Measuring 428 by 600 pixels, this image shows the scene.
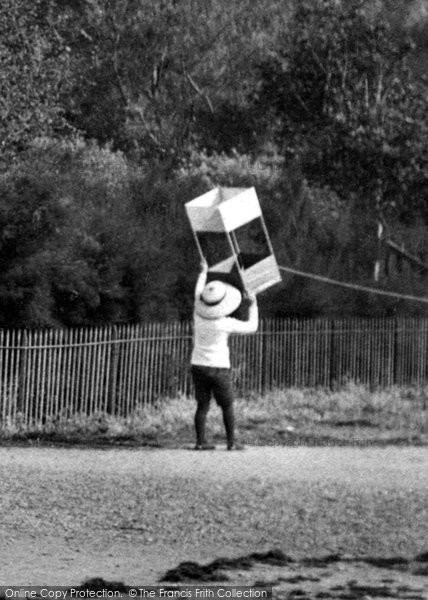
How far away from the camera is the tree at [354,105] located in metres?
28.5

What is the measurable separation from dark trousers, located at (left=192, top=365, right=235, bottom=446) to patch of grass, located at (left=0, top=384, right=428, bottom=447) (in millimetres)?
701

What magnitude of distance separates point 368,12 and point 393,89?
2.75 m

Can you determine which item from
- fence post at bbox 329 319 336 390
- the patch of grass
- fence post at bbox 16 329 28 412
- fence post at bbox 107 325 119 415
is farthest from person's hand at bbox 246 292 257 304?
fence post at bbox 329 319 336 390

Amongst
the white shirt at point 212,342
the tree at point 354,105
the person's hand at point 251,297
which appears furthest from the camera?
the tree at point 354,105

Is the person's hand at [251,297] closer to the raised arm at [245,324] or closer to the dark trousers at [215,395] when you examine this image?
the raised arm at [245,324]

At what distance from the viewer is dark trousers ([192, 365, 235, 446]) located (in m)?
17.5

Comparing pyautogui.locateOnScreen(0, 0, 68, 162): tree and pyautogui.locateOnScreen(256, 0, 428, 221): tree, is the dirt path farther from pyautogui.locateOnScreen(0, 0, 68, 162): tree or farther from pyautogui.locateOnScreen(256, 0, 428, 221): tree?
pyautogui.locateOnScreen(256, 0, 428, 221): tree

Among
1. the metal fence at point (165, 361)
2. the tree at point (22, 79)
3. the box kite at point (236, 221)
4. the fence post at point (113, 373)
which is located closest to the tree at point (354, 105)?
the metal fence at point (165, 361)

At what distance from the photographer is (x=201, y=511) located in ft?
42.0

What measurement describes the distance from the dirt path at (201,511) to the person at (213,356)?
43 cm

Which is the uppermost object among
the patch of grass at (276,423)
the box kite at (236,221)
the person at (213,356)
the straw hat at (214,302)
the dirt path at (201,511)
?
the box kite at (236,221)

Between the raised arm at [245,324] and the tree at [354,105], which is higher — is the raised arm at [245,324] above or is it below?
below

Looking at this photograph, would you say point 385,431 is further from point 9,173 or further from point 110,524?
point 110,524

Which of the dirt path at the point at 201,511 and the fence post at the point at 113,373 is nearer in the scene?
the dirt path at the point at 201,511
